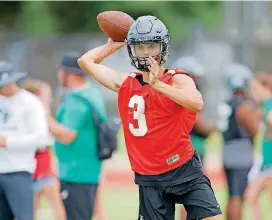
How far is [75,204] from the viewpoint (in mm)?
8961

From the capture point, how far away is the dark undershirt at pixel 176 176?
6.79 m

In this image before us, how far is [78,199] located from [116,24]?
236 cm

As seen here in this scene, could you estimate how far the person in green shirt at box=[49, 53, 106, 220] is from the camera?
8984 mm

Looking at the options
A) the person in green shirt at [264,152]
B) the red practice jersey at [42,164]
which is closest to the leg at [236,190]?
the person in green shirt at [264,152]

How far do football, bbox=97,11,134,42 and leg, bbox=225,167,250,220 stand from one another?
3679 mm

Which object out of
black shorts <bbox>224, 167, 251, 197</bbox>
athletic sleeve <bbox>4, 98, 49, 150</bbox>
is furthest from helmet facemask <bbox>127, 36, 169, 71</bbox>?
black shorts <bbox>224, 167, 251, 197</bbox>

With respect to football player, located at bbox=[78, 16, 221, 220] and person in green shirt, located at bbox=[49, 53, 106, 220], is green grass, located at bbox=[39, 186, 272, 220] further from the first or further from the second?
football player, located at bbox=[78, 16, 221, 220]

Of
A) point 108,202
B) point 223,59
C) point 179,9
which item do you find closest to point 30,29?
point 179,9

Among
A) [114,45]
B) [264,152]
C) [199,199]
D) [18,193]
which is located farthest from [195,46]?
[199,199]

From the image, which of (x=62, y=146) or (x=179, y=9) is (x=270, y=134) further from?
(x=179, y=9)

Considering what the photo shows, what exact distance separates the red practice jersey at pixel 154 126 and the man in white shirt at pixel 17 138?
5.48 feet

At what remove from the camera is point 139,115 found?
6730 mm

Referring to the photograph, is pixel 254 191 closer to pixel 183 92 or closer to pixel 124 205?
pixel 124 205

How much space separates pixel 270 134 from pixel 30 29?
2134cm
